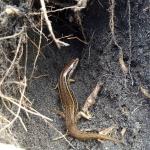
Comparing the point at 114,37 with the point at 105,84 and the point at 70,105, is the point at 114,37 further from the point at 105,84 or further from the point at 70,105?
the point at 70,105

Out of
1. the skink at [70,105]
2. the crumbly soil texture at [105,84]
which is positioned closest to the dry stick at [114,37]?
the crumbly soil texture at [105,84]

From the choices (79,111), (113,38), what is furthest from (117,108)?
(113,38)

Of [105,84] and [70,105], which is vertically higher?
[105,84]

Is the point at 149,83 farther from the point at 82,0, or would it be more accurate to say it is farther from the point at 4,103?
the point at 4,103

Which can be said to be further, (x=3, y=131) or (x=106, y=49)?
(x=106, y=49)

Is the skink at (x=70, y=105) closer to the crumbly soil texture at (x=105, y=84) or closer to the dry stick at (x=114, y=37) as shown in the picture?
the crumbly soil texture at (x=105, y=84)

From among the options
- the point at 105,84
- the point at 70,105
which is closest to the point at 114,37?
the point at 105,84
